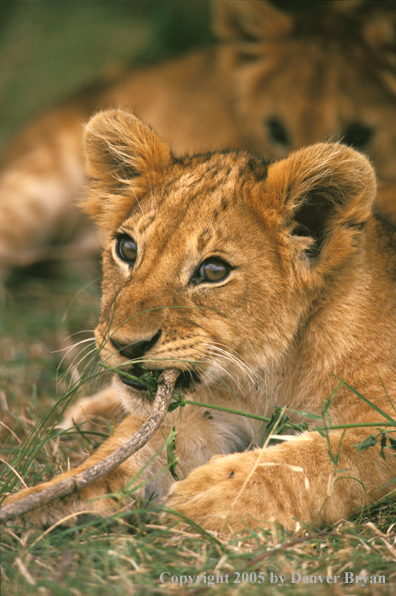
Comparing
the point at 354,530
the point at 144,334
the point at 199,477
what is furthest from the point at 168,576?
the point at 144,334

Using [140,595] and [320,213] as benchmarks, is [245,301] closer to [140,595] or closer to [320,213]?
[320,213]

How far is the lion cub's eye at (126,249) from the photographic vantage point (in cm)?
303

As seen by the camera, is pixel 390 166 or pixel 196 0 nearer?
pixel 390 166

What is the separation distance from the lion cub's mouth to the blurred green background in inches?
261

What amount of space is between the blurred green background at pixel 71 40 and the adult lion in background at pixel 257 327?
6.14m

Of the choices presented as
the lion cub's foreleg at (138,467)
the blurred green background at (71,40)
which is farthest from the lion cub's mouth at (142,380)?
the blurred green background at (71,40)

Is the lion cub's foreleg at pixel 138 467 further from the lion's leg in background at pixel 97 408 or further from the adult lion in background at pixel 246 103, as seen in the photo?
the adult lion in background at pixel 246 103

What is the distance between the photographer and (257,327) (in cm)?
282

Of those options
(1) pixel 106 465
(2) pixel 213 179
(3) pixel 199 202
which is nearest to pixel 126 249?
(3) pixel 199 202

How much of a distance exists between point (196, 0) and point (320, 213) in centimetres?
729

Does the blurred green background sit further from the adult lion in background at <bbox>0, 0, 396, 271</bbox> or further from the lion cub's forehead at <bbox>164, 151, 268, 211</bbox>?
the lion cub's forehead at <bbox>164, 151, 268, 211</bbox>

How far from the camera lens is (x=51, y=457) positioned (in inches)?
123

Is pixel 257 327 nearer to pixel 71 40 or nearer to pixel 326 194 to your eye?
pixel 326 194

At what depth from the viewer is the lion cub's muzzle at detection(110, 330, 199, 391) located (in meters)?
2.57
